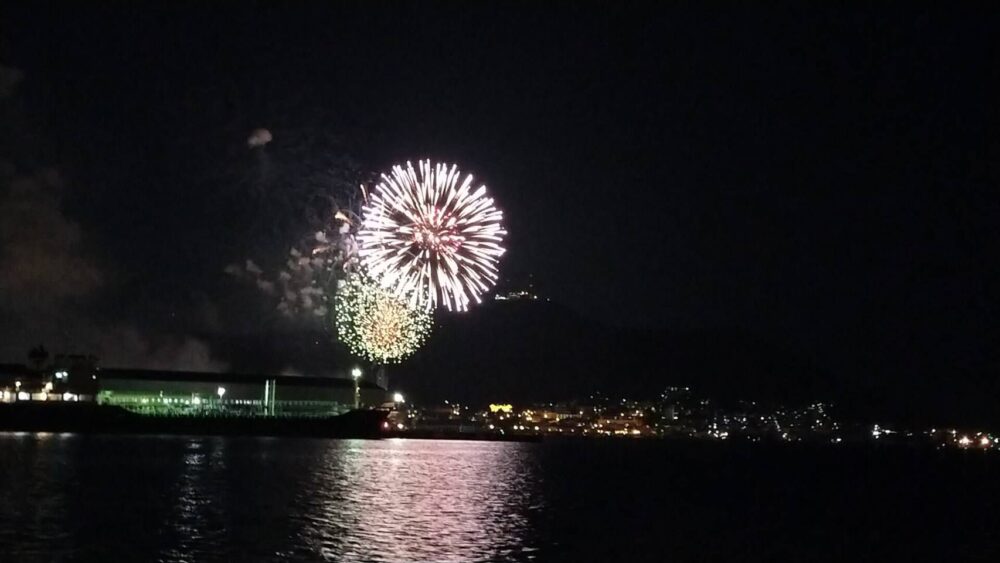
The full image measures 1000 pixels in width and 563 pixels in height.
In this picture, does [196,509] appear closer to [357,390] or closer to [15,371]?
[357,390]

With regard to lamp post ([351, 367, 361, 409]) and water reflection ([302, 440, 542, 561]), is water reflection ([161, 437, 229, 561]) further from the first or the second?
lamp post ([351, 367, 361, 409])

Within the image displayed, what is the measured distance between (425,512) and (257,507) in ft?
17.8

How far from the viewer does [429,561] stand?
85.6 feet

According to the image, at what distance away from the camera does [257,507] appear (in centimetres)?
3659

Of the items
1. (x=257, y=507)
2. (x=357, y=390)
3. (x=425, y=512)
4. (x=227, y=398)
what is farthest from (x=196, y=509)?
(x=227, y=398)

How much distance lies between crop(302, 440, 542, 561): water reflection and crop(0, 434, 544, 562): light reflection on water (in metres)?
0.05

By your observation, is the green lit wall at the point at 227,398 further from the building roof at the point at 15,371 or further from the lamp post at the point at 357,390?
the building roof at the point at 15,371

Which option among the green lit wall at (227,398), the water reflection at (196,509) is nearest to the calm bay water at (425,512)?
the water reflection at (196,509)

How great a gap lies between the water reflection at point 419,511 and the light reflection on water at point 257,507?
0.05 metres

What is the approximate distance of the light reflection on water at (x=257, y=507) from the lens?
27.5 metres

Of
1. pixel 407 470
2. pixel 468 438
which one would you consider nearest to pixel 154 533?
pixel 407 470

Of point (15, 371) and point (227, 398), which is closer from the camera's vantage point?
point (15, 371)

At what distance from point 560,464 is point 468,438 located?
4328cm

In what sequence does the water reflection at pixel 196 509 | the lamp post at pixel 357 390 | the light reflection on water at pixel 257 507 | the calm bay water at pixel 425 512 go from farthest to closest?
1. the lamp post at pixel 357 390
2. the calm bay water at pixel 425 512
3. the water reflection at pixel 196 509
4. the light reflection on water at pixel 257 507
